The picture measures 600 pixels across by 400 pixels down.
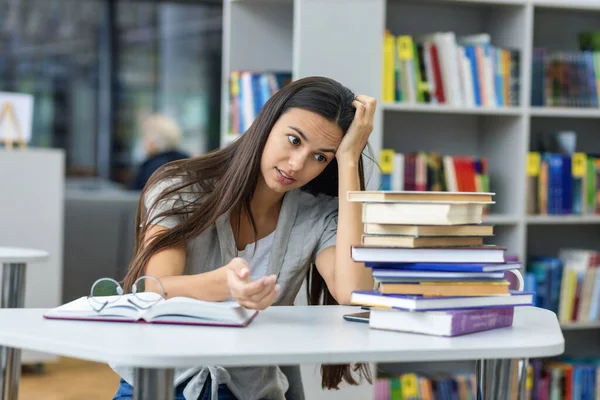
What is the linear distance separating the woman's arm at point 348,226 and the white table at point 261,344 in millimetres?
306

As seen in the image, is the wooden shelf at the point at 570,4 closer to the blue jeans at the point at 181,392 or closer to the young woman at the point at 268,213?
the young woman at the point at 268,213

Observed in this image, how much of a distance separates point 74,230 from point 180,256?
3918 millimetres

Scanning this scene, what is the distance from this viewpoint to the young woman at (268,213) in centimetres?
169

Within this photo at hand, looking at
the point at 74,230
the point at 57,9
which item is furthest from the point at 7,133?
the point at 57,9

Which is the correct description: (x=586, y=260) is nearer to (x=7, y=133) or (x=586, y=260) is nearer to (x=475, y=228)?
(x=475, y=228)

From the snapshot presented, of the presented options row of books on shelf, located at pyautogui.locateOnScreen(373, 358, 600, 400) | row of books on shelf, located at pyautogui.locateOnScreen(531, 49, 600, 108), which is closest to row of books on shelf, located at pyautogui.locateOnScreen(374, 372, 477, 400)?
row of books on shelf, located at pyautogui.locateOnScreen(373, 358, 600, 400)

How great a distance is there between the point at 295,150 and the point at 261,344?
62cm

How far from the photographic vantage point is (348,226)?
1.76m

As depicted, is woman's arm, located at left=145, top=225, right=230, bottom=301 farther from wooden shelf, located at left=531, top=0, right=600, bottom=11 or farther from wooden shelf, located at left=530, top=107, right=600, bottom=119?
wooden shelf, located at left=531, top=0, right=600, bottom=11

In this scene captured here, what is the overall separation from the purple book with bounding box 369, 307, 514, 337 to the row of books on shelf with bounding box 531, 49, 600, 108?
2329 mm

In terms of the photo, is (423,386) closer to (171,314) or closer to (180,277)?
(180,277)

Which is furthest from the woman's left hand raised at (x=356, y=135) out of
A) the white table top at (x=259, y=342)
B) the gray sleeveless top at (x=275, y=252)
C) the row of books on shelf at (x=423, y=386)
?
the row of books on shelf at (x=423, y=386)

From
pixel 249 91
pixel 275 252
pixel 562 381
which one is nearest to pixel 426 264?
pixel 275 252

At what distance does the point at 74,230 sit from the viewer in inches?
215
